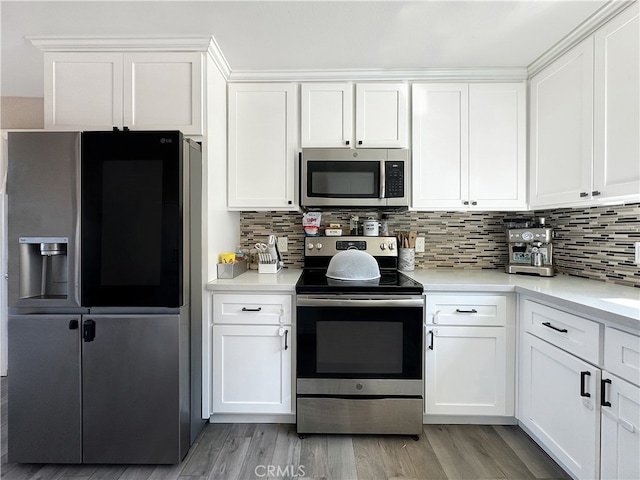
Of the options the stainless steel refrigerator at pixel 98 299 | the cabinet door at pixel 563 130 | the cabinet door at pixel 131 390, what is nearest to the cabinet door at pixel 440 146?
the cabinet door at pixel 563 130

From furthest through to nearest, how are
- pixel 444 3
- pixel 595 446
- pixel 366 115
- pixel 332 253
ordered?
pixel 332 253 → pixel 366 115 → pixel 444 3 → pixel 595 446

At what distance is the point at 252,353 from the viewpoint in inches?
77.5

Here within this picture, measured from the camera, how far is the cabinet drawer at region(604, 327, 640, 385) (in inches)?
46.1

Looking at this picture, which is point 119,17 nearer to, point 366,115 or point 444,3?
point 366,115

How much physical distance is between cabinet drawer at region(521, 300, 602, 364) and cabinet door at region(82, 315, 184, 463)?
1835mm

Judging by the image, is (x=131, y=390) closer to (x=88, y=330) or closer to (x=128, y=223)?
(x=88, y=330)

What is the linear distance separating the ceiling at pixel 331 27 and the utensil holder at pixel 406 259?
1277mm

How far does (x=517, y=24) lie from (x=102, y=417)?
295 centimetres

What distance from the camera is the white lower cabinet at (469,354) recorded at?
6.42ft

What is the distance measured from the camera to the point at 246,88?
2.30 meters

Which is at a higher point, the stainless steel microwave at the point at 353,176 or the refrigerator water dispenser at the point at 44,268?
the stainless steel microwave at the point at 353,176

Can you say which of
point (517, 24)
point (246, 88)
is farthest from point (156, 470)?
point (517, 24)

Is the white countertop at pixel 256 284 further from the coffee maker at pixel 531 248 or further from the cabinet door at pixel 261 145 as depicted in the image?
the coffee maker at pixel 531 248

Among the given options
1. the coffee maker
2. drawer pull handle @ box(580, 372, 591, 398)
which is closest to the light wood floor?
drawer pull handle @ box(580, 372, 591, 398)
